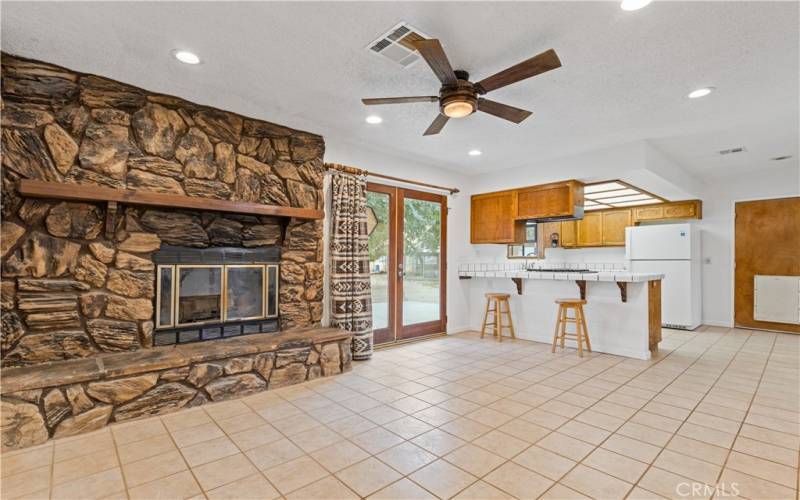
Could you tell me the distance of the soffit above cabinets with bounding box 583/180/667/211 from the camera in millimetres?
5250

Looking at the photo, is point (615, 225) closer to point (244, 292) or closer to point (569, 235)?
point (569, 235)

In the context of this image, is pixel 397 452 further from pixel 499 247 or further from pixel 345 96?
pixel 499 247

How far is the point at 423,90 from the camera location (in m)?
3.05

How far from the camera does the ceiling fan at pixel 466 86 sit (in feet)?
7.15

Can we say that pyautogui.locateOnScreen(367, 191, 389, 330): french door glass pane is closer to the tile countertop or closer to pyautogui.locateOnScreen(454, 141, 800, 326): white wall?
the tile countertop

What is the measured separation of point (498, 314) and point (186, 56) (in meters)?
4.45

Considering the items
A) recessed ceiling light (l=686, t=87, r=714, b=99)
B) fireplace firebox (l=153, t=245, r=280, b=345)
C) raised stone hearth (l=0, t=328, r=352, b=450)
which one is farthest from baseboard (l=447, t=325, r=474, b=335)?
recessed ceiling light (l=686, t=87, r=714, b=99)

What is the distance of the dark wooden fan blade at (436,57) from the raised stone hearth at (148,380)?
2.44 m

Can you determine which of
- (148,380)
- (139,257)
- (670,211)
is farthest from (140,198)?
(670,211)

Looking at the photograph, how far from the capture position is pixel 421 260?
539 centimetres

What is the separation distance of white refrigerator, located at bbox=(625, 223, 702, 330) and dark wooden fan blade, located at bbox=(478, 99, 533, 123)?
467 centimetres

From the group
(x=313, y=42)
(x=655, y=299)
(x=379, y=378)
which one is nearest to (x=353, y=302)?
(x=379, y=378)

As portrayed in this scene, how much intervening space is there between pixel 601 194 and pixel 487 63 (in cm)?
411

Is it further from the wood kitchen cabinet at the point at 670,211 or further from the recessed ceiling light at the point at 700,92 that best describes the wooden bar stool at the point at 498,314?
the wood kitchen cabinet at the point at 670,211
